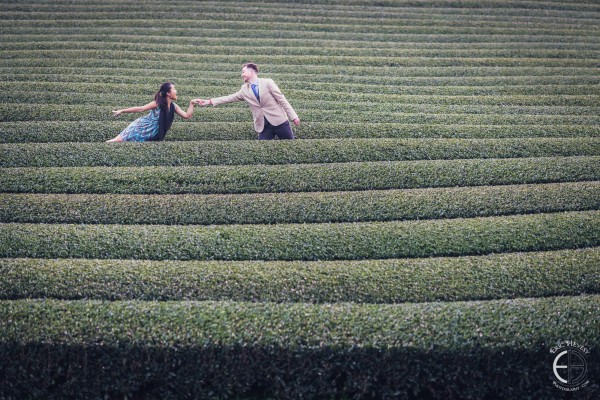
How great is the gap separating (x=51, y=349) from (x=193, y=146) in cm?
595

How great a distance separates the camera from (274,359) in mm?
6438

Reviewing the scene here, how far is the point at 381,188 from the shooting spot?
10.6 m

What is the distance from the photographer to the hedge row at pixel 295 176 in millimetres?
10305

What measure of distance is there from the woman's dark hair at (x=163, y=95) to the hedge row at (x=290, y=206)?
238cm

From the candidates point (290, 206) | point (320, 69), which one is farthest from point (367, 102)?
point (290, 206)

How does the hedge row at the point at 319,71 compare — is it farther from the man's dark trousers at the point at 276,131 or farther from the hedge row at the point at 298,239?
the hedge row at the point at 298,239

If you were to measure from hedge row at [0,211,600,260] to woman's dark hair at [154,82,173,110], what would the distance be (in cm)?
337

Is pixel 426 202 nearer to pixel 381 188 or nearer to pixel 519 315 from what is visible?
pixel 381 188

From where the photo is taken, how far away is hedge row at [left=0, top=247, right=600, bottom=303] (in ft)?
24.4

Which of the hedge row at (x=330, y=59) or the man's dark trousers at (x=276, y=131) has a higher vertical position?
the hedge row at (x=330, y=59)

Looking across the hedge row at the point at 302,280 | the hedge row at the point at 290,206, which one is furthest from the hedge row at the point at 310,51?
the hedge row at the point at 302,280

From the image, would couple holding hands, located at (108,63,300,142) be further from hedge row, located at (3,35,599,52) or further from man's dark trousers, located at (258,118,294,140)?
hedge row, located at (3,35,599,52)

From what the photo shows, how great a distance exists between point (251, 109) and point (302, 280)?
4.98 metres

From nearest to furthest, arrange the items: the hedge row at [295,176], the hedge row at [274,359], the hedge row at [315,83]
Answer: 1. the hedge row at [274,359]
2. the hedge row at [295,176]
3. the hedge row at [315,83]
